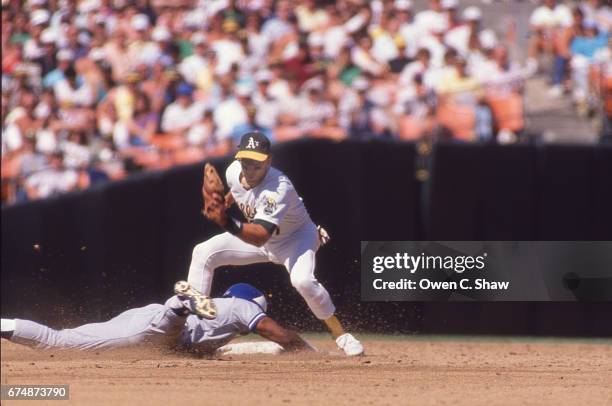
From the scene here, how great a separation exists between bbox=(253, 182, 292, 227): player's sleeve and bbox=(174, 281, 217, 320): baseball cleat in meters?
0.69

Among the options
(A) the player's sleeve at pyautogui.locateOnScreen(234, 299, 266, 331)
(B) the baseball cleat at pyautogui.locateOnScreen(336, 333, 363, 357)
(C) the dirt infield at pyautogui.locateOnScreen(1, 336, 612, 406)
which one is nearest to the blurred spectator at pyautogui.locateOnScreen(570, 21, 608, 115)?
(C) the dirt infield at pyautogui.locateOnScreen(1, 336, 612, 406)

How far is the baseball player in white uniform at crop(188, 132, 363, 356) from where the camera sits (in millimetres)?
9242

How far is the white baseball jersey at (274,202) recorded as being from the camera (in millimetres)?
9117

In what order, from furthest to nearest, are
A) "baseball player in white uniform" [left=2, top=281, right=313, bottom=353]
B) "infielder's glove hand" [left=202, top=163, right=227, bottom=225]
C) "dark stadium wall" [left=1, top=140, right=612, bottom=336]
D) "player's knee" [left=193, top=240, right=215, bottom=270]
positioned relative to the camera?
"dark stadium wall" [left=1, top=140, right=612, bottom=336] < "player's knee" [left=193, top=240, right=215, bottom=270] < "baseball player in white uniform" [left=2, top=281, right=313, bottom=353] < "infielder's glove hand" [left=202, top=163, right=227, bottom=225]

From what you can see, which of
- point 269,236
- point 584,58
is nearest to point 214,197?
point 269,236

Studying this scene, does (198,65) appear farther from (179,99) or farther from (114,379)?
(114,379)

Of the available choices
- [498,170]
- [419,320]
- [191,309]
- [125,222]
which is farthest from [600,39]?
[191,309]

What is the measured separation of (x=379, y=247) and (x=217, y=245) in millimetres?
2377

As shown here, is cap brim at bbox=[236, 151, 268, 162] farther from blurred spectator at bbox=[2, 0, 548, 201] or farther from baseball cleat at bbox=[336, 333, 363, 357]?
blurred spectator at bbox=[2, 0, 548, 201]

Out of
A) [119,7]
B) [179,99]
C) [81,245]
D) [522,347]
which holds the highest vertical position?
[119,7]

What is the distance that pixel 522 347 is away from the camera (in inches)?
454

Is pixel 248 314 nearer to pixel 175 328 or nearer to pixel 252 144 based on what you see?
pixel 175 328

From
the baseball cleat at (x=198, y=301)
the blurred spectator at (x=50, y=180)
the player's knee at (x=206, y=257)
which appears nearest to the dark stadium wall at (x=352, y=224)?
Result: the blurred spectator at (x=50, y=180)

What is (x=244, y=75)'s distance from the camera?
1369 cm
